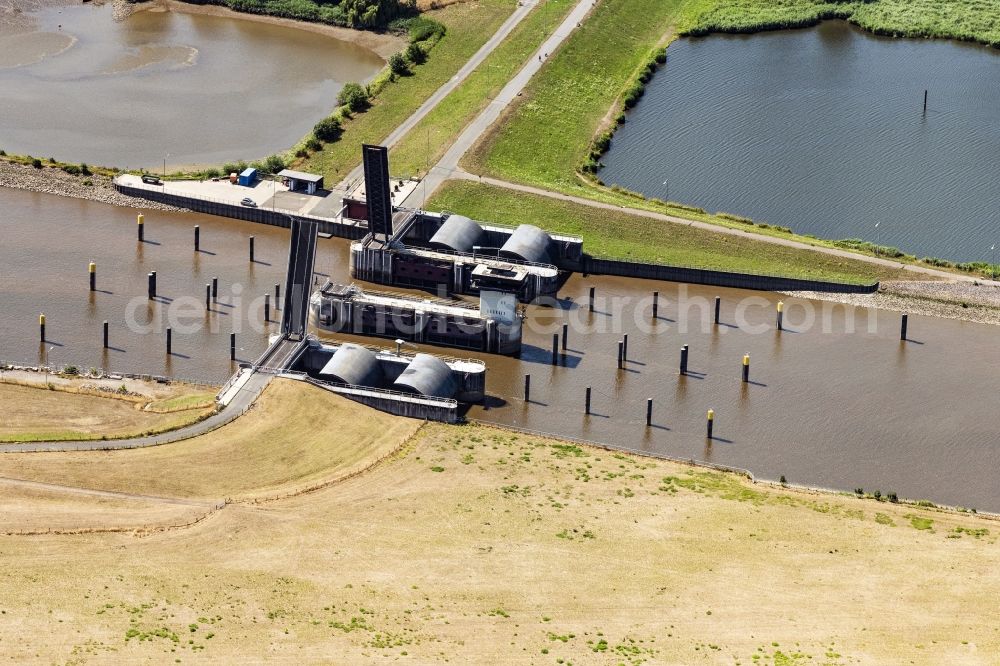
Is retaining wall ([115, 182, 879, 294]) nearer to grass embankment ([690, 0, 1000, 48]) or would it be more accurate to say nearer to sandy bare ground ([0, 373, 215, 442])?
sandy bare ground ([0, 373, 215, 442])

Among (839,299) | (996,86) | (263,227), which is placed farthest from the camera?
(996,86)

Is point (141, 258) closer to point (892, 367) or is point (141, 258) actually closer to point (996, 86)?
point (892, 367)

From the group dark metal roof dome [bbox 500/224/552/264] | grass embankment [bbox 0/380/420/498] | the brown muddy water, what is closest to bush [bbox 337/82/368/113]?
the brown muddy water

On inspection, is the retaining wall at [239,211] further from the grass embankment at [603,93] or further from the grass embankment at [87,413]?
the grass embankment at [87,413]

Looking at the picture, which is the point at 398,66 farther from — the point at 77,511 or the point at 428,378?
the point at 77,511

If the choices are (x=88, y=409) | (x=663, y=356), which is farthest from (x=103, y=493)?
(x=663, y=356)

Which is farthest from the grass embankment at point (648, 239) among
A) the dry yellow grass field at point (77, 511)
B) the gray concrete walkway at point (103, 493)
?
the dry yellow grass field at point (77, 511)

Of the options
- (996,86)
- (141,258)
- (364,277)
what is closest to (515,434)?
(364,277)
